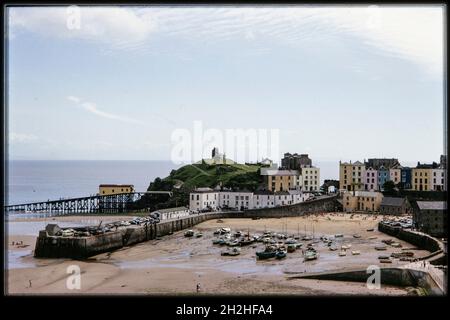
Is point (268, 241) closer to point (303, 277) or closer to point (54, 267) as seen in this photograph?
point (303, 277)

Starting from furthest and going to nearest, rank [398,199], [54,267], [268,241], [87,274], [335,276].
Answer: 1. [398,199]
2. [268,241]
3. [54,267]
4. [87,274]
5. [335,276]

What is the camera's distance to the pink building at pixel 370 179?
18.3 metres

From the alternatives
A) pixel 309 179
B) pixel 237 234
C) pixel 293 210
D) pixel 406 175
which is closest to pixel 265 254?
pixel 237 234

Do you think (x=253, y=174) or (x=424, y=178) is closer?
(x=424, y=178)

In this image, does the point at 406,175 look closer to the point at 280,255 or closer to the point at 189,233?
the point at 189,233

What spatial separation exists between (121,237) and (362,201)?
8.88m

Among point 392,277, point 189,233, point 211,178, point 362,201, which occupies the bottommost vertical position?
point 189,233

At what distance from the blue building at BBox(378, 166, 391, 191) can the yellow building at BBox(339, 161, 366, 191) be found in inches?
22.6

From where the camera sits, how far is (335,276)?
7262 millimetres

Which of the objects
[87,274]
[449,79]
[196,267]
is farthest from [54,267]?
[449,79]

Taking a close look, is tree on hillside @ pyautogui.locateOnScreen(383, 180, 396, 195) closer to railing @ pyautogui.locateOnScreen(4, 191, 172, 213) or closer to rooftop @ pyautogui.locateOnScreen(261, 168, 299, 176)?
rooftop @ pyautogui.locateOnScreen(261, 168, 299, 176)

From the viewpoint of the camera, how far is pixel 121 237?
11.3m

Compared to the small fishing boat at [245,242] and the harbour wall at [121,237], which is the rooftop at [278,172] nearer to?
the harbour wall at [121,237]
